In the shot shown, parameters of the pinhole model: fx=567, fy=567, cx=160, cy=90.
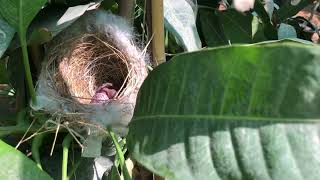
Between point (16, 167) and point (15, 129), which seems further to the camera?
point (15, 129)

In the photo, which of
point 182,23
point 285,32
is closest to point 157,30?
point 182,23

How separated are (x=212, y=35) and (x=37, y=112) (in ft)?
0.95

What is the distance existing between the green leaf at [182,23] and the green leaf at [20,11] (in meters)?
0.15

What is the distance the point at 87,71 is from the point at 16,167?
0.30 meters

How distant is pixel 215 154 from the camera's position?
39 cm

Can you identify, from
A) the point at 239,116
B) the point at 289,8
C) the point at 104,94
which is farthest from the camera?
the point at 289,8

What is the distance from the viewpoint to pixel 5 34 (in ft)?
1.86

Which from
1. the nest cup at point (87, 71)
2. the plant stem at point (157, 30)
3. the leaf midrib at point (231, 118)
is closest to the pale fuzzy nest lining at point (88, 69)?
the nest cup at point (87, 71)

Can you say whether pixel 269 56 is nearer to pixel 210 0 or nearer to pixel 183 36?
pixel 183 36

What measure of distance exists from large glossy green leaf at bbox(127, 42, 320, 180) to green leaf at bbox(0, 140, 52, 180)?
8 cm

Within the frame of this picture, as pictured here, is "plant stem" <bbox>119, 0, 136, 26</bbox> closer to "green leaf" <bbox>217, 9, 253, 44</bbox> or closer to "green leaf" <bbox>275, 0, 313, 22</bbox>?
"green leaf" <bbox>217, 9, 253, 44</bbox>

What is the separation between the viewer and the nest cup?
0.63 m

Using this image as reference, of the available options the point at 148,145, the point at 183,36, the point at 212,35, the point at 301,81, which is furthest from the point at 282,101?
the point at 212,35

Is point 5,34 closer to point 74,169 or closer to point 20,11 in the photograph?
point 20,11
